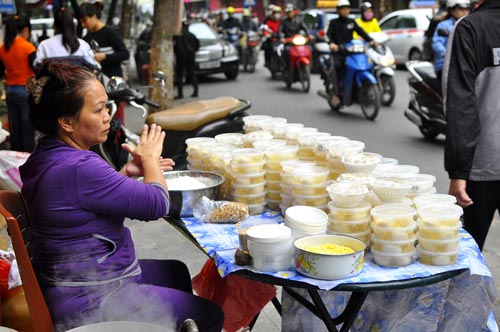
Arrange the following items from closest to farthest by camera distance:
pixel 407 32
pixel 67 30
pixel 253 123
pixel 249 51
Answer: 1. pixel 253 123
2. pixel 67 30
3. pixel 407 32
4. pixel 249 51

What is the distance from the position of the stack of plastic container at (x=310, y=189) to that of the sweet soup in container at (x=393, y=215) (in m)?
0.36

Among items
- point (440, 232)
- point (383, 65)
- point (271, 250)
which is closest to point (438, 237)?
point (440, 232)

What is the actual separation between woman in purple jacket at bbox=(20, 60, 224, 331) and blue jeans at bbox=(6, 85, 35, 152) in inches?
195

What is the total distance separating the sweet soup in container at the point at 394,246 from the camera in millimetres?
2207

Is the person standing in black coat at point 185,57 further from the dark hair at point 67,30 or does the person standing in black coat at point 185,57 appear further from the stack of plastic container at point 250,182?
the stack of plastic container at point 250,182

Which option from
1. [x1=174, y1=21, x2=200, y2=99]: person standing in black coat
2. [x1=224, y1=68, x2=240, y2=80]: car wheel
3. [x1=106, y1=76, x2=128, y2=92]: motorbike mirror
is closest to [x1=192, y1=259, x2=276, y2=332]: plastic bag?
[x1=106, y1=76, x2=128, y2=92]: motorbike mirror

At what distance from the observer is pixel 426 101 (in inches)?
321

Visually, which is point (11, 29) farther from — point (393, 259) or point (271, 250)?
point (393, 259)

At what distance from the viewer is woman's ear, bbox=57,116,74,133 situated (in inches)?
88.7

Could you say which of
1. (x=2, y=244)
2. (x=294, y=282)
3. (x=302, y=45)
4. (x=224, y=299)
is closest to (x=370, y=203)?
(x=294, y=282)

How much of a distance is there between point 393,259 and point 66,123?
1254 millimetres

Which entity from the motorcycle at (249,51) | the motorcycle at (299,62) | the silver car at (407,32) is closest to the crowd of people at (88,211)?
the motorcycle at (299,62)

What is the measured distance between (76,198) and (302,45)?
1179 centimetres

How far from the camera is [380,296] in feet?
8.74
